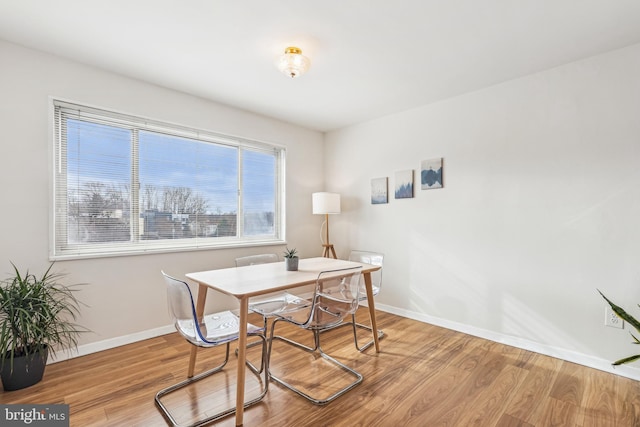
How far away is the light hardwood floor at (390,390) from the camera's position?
5.96 ft

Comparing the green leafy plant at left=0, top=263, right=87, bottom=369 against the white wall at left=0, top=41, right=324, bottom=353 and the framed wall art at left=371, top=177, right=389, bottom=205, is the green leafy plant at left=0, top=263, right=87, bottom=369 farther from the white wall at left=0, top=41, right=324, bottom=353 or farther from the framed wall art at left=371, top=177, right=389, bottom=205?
the framed wall art at left=371, top=177, right=389, bottom=205

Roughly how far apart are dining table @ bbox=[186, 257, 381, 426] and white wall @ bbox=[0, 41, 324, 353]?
980mm

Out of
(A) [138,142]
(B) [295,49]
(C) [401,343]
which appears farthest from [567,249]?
(A) [138,142]

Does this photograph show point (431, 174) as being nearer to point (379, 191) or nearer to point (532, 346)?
point (379, 191)

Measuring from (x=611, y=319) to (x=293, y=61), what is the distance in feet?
10.3

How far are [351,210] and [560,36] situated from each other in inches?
109

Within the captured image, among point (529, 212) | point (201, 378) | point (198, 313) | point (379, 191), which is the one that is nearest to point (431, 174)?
point (379, 191)

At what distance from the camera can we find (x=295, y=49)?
2312 millimetres

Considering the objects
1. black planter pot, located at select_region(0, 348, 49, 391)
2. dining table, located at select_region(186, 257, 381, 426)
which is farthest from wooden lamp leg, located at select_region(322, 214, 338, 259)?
black planter pot, located at select_region(0, 348, 49, 391)

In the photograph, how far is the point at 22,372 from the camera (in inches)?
81.1

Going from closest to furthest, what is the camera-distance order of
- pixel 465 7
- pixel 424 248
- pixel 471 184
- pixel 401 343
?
pixel 465 7
pixel 401 343
pixel 471 184
pixel 424 248

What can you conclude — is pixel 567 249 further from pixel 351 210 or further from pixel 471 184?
pixel 351 210

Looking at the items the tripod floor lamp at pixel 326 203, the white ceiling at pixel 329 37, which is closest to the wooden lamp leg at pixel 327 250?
the tripod floor lamp at pixel 326 203

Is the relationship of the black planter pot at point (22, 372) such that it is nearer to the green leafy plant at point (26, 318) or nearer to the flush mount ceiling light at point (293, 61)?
the green leafy plant at point (26, 318)
